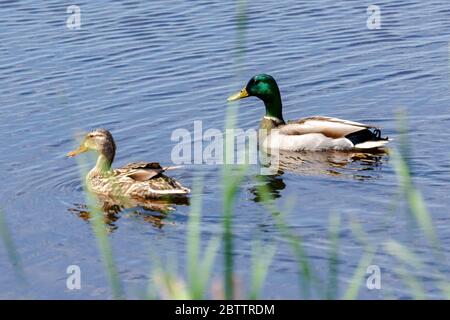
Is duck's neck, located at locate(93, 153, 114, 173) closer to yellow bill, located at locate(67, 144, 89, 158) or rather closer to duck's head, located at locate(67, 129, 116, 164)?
duck's head, located at locate(67, 129, 116, 164)

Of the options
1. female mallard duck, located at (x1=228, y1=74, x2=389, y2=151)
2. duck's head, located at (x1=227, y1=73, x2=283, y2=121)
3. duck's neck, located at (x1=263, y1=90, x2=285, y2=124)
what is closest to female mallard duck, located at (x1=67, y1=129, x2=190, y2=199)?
female mallard duck, located at (x1=228, y1=74, x2=389, y2=151)

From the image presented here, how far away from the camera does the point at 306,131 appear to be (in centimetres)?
1283

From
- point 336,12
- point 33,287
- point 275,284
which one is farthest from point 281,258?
point 336,12

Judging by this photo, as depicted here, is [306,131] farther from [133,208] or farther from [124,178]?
[133,208]

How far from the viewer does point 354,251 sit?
28.8 ft

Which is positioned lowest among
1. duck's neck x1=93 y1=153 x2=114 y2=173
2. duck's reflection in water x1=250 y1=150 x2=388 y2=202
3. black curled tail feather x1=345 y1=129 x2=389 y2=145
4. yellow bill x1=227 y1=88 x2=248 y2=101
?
duck's reflection in water x1=250 y1=150 x2=388 y2=202

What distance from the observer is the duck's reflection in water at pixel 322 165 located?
11352mm

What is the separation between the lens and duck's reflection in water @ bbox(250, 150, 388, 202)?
447 inches

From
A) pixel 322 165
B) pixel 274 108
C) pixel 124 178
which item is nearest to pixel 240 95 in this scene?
pixel 274 108

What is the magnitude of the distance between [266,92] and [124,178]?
3.19m

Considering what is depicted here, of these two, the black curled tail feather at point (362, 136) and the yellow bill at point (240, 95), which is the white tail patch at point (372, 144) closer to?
the black curled tail feather at point (362, 136)

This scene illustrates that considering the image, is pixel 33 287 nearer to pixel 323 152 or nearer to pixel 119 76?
pixel 323 152

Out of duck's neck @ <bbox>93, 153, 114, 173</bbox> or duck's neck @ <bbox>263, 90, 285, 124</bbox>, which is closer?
duck's neck @ <bbox>93, 153, 114, 173</bbox>

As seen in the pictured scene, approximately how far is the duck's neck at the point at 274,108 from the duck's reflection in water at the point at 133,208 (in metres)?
3.11
